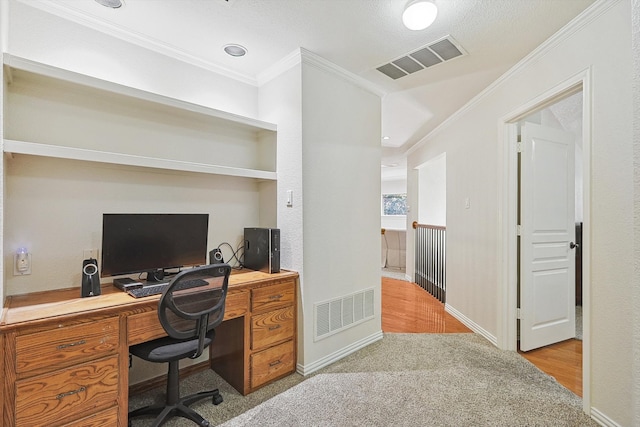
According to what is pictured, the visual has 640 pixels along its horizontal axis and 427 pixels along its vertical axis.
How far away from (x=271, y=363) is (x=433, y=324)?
86.4 inches

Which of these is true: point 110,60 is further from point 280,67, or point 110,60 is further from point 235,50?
point 280,67

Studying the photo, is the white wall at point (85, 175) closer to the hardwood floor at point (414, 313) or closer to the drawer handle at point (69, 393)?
the drawer handle at point (69, 393)

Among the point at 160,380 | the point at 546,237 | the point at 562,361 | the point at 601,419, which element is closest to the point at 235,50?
the point at 160,380

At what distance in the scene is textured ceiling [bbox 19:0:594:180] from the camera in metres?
1.90

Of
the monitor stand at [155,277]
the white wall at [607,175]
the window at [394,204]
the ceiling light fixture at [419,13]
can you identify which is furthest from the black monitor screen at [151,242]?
the window at [394,204]

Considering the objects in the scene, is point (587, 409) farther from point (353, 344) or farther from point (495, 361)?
point (353, 344)

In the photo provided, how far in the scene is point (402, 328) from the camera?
11.5ft

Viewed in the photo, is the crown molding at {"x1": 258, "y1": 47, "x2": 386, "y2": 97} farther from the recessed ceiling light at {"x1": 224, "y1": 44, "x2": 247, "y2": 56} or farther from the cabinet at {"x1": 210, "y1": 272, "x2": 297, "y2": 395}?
the cabinet at {"x1": 210, "y1": 272, "x2": 297, "y2": 395}

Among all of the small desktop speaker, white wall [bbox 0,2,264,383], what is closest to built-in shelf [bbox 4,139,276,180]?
white wall [bbox 0,2,264,383]

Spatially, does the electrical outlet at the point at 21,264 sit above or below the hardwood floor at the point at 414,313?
above

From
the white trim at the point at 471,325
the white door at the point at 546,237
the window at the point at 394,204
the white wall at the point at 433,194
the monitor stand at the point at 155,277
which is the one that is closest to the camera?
the monitor stand at the point at 155,277

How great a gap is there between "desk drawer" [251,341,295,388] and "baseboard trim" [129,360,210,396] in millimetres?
630

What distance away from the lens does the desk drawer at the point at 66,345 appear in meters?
1.38

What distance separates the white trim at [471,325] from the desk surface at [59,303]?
103 inches
